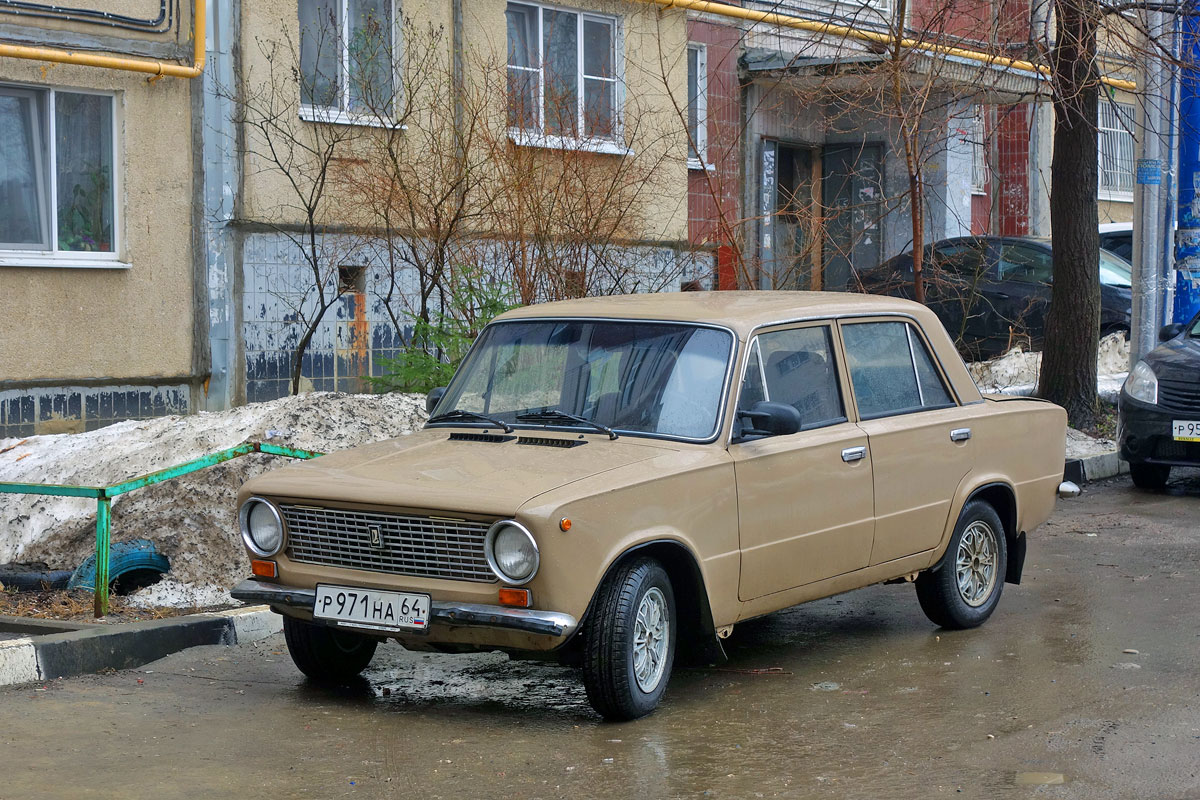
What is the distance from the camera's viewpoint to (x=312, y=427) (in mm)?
9094

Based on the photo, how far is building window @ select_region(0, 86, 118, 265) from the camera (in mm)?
12664

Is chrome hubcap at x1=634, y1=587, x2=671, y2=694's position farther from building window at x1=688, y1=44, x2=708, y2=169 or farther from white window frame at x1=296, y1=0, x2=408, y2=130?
building window at x1=688, y1=44, x2=708, y2=169

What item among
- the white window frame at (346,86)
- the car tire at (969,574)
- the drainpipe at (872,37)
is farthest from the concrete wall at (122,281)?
the car tire at (969,574)

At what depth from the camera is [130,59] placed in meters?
13.0

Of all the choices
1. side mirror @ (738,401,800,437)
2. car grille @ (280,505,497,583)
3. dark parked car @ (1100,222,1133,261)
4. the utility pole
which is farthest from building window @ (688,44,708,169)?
car grille @ (280,505,497,583)

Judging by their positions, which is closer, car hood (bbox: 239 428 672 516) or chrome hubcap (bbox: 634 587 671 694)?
car hood (bbox: 239 428 672 516)

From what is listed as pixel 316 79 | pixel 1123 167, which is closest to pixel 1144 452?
pixel 316 79

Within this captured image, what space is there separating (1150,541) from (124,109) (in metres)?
9.43

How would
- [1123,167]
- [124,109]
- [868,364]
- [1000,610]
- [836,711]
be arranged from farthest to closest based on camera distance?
[1123,167], [124,109], [1000,610], [868,364], [836,711]

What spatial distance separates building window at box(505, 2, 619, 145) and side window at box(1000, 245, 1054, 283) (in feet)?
16.8

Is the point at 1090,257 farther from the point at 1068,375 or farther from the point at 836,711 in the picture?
the point at 836,711

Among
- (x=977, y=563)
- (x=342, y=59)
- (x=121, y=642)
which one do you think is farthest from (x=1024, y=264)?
(x=121, y=642)

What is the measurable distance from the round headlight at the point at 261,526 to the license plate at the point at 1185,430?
762 centimetres

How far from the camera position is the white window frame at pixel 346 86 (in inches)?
556
